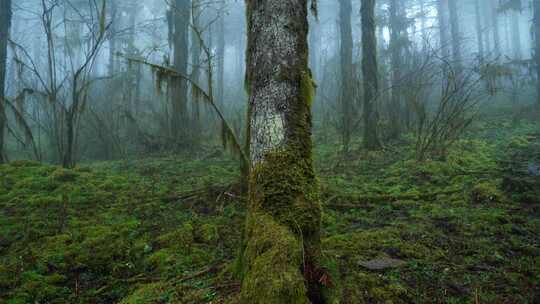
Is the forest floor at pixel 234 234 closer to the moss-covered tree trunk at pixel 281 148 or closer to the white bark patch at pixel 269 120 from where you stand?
the moss-covered tree trunk at pixel 281 148

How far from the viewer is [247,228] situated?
224cm

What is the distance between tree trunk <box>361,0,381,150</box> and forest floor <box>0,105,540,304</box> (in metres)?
1.78

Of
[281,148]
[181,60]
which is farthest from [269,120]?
[181,60]

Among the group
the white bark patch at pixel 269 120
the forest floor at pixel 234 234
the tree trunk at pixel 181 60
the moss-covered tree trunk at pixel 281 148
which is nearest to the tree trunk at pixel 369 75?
the forest floor at pixel 234 234

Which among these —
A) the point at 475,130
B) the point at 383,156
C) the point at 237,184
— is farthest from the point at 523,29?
the point at 237,184

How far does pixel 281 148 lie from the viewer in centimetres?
223

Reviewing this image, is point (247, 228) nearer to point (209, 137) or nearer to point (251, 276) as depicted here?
point (251, 276)

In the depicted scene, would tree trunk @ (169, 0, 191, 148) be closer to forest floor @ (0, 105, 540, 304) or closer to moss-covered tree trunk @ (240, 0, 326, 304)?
forest floor @ (0, 105, 540, 304)

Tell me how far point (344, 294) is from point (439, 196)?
3.04m

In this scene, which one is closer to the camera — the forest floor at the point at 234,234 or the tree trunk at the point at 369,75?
the forest floor at the point at 234,234

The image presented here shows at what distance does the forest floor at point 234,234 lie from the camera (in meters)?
2.38

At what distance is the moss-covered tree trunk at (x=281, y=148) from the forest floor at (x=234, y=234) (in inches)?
13.3

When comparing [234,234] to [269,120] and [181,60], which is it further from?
[181,60]

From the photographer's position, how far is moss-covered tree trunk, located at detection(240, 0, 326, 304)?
202cm
